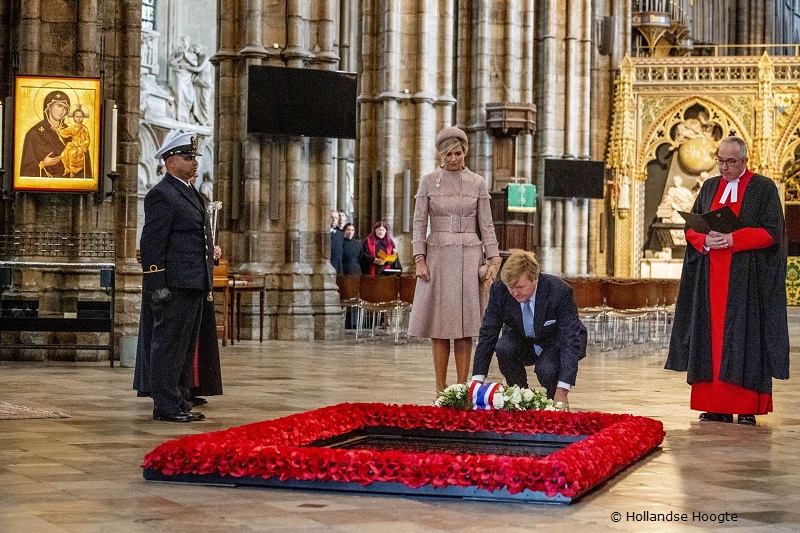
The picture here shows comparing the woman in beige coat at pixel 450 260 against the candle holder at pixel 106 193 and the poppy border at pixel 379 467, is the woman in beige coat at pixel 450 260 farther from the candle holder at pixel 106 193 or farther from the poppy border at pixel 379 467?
the candle holder at pixel 106 193

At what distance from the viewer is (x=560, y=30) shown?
101 ft

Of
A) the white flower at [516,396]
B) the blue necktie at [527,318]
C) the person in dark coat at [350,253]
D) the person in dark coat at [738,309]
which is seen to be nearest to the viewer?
the white flower at [516,396]

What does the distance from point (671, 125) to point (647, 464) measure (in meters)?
25.9

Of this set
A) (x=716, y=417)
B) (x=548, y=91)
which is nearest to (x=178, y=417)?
(x=716, y=417)

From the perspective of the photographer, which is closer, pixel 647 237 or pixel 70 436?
pixel 70 436

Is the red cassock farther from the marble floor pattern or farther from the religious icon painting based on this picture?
the religious icon painting

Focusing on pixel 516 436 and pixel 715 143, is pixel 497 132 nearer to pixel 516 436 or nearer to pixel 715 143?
pixel 715 143

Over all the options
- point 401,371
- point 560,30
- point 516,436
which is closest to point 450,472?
point 516,436

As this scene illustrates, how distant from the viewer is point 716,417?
861 cm

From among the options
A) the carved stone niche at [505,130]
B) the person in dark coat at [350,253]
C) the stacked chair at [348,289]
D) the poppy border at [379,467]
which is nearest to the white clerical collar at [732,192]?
the poppy border at [379,467]

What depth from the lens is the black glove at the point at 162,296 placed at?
791cm

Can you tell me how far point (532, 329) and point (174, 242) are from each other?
2.13 meters
